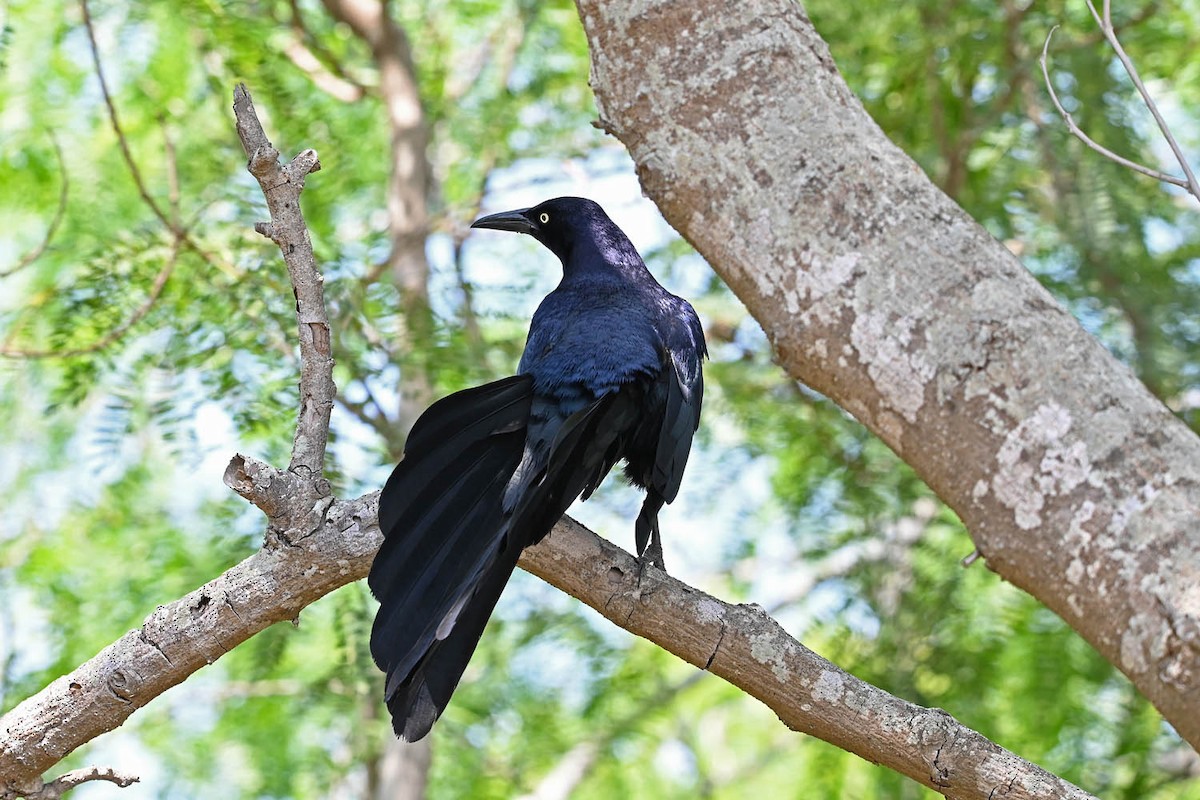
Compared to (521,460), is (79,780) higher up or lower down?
lower down

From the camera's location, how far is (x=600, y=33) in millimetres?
2865

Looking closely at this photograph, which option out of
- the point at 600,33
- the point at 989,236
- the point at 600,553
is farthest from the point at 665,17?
the point at 600,553

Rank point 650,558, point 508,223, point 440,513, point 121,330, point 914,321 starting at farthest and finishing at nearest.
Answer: point 508,223
point 121,330
point 650,558
point 440,513
point 914,321

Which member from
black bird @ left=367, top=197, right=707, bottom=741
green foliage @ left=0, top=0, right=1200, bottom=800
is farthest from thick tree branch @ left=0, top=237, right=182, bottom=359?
black bird @ left=367, top=197, right=707, bottom=741

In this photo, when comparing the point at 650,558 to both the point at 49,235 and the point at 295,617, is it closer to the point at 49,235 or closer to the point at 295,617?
the point at 295,617


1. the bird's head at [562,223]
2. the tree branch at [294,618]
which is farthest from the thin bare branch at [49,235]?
the tree branch at [294,618]

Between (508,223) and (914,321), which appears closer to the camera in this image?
(914,321)

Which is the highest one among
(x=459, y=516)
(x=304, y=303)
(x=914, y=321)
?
(x=914, y=321)

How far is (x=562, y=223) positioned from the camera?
3.93m

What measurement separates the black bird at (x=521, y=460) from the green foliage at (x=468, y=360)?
1168 millimetres

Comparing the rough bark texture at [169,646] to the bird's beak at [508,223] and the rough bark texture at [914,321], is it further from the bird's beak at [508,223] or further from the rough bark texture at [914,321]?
the bird's beak at [508,223]

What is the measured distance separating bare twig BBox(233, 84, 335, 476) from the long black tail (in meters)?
0.18

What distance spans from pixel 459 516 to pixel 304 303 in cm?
53

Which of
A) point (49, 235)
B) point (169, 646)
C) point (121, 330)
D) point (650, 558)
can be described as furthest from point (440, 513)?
point (49, 235)
